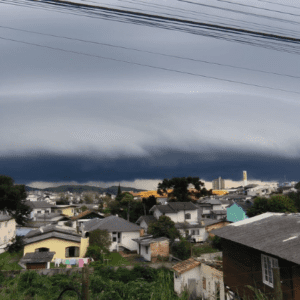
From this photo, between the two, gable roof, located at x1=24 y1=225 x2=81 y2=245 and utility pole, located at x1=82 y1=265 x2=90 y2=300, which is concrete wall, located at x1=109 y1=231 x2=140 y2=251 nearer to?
gable roof, located at x1=24 y1=225 x2=81 y2=245

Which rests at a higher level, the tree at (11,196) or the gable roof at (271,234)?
the tree at (11,196)

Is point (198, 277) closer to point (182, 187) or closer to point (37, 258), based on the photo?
point (37, 258)

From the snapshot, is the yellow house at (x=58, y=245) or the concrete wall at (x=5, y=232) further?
the concrete wall at (x=5, y=232)

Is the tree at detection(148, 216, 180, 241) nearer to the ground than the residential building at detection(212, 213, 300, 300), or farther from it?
farther from it

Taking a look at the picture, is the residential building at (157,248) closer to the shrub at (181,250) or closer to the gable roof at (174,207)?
the shrub at (181,250)

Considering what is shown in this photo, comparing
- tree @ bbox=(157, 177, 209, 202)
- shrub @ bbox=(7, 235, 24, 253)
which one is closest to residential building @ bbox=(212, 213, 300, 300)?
shrub @ bbox=(7, 235, 24, 253)

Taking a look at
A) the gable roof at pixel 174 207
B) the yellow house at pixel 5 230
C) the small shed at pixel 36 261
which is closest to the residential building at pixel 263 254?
the small shed at pixel 36 261

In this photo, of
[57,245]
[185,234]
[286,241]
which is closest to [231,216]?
[185,234]
